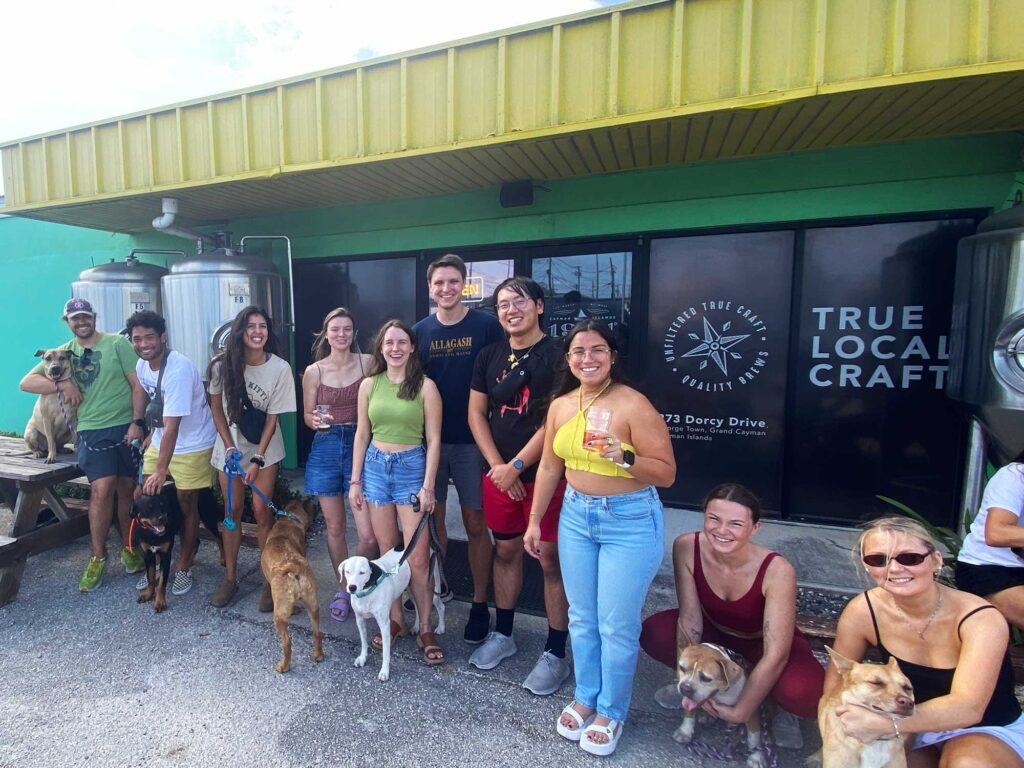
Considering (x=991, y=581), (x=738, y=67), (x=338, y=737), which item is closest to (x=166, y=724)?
(x=338, y=737)

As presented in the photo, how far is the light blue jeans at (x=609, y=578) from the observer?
2131 millimetres

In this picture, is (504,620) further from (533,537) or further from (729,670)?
(729,670)

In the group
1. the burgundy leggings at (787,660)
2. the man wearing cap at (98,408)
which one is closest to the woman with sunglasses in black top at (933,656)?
the burgundy leggings at (787,660)

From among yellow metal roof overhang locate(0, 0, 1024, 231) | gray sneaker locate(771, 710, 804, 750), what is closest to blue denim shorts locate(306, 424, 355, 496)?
yellow metal roof overhang locate(0, 0, 1024, 231)

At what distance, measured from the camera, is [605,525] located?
2164mm

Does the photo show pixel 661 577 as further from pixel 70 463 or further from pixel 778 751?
pixel 70 463

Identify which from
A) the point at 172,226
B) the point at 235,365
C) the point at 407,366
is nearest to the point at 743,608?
the point at 407,366

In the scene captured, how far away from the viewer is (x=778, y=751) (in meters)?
2.22

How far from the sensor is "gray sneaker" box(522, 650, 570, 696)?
2555 millimetres

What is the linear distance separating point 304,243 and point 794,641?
18.3 feet

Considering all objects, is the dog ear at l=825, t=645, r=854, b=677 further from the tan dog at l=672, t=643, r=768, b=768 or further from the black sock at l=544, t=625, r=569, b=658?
the black sock at l=544, t=625, r=569, b=658

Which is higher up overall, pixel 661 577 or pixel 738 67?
pixel 738 67

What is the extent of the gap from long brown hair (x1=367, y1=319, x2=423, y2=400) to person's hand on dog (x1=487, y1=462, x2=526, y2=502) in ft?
1.87

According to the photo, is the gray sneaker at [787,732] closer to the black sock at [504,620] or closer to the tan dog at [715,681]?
the tan dog at [715,681]
